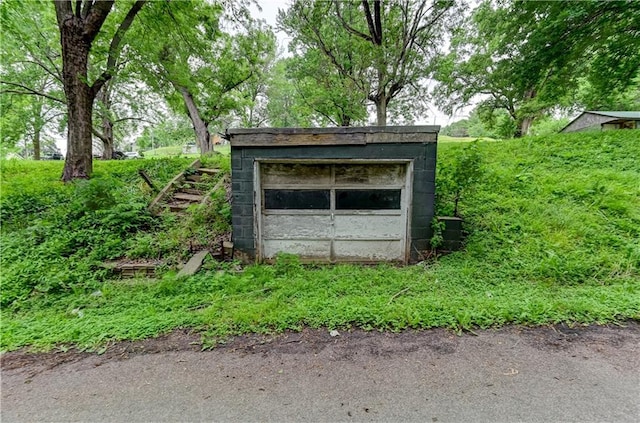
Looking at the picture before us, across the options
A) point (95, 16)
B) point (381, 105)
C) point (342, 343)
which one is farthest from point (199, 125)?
point (342, 343)

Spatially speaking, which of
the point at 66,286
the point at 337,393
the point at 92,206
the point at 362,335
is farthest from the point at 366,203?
the point at 92,206

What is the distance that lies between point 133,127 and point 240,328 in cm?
1917

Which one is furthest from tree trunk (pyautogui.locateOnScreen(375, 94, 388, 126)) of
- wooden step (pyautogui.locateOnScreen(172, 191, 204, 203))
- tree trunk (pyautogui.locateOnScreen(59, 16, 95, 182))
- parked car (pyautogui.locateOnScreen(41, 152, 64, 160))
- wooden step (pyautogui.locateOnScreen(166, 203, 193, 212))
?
parked car (pyautogui.locateOnScreen(41, 152, 64, 160))

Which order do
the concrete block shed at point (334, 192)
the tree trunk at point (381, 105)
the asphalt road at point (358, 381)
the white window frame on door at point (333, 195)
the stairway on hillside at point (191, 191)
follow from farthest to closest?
1. the tree trunk at point (381, 105)
2. the stairway on hillside at point (191, 191)
3. the white window frame on door at point (333, 195)
4. the concrete block shed at point (334, 192)
5. the asphalt road at point (358, 381)

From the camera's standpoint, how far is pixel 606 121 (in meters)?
15.5

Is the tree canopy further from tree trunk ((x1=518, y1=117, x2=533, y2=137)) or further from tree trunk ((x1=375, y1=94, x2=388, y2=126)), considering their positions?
tree trunk ((x1=518, y1=117, x2=533, y2=137))

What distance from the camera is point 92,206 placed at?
5.25m

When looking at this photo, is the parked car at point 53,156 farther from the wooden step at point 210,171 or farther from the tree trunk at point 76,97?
the wooden step at point 210,171

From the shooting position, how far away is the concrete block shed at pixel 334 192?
169 inches

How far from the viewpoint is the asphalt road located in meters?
1.89

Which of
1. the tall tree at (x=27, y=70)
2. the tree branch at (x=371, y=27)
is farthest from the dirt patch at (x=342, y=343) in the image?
the tree branch at (x=371, y=27)

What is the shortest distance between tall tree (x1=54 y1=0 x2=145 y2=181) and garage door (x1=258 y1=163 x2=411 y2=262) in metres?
5.65

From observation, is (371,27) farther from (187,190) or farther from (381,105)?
(187,190)

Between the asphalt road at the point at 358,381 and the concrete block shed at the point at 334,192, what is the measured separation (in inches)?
80.7
